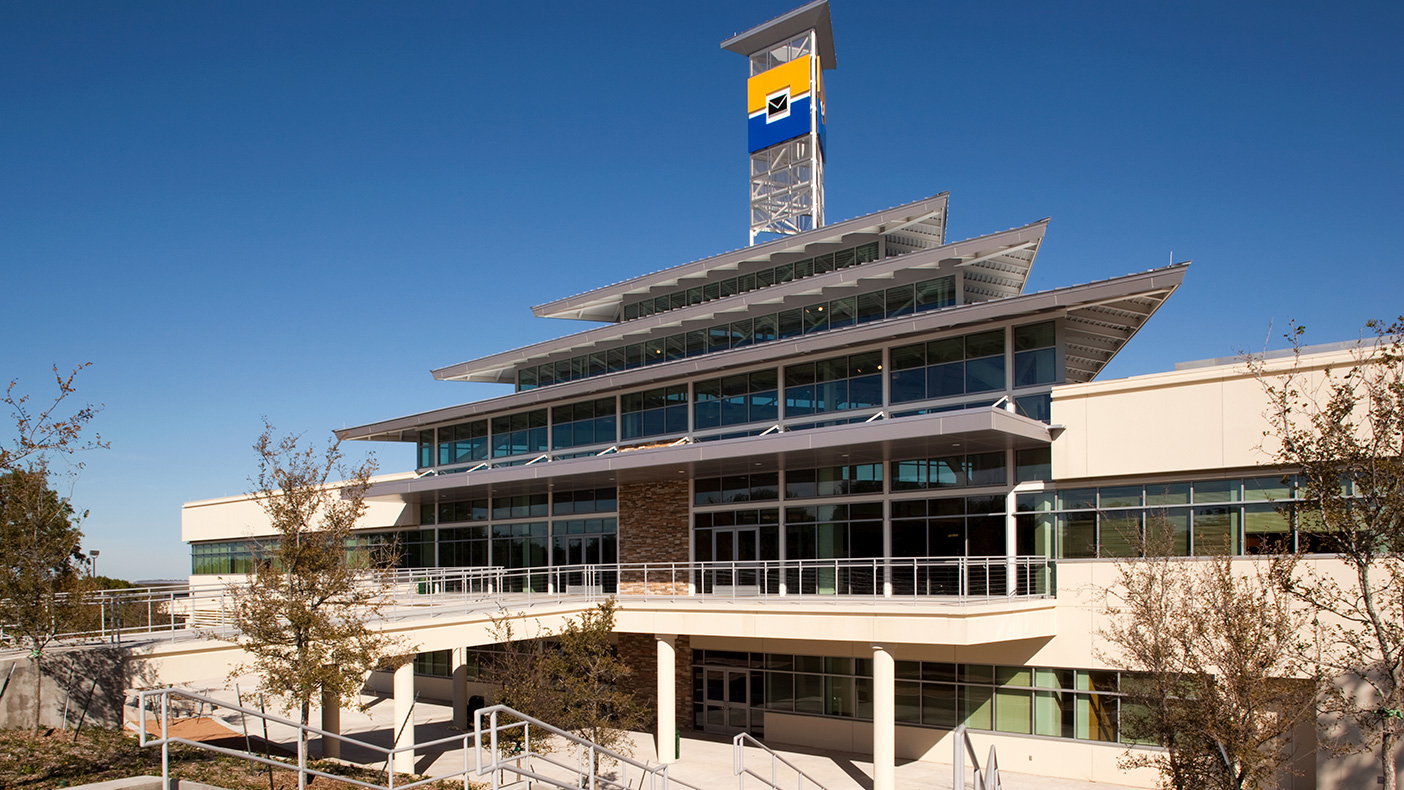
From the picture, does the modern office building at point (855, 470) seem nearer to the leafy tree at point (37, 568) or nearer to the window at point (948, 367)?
the window at point (948, 367)

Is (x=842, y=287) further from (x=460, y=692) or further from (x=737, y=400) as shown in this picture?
(x=460, y=692)

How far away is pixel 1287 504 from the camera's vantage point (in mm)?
16984

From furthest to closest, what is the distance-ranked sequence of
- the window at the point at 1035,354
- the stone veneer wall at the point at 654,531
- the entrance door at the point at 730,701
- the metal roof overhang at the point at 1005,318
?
the stone veneer wall at the point at 654,531 → the entrance door at the point at 730,701 → the window at the point at 1035,354 → the metal roof overhang at the point at 1005,318

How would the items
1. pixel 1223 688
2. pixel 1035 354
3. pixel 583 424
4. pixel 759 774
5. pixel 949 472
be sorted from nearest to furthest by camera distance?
pixel 1223 688
pixel 1035 354
pixel 759 774
pixel 949 472
pixel 583 424

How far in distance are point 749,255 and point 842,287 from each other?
3.95 m

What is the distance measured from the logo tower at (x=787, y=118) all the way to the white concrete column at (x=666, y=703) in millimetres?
14250

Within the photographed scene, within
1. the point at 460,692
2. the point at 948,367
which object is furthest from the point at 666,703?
the point at 948,367

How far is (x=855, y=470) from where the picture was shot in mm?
24047

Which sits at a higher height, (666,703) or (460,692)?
(666,703)

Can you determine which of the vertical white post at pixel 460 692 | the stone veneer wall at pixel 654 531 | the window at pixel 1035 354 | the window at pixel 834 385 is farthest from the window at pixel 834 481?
the vertical white post at pixel 460 692

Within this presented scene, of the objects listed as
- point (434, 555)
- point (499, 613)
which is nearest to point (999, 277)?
point (499, 613)

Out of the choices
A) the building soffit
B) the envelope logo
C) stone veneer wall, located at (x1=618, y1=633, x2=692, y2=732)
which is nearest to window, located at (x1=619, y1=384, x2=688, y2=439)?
the building soffit

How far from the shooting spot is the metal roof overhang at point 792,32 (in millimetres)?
31797

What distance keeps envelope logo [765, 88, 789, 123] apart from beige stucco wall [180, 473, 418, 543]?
60.6 ft
